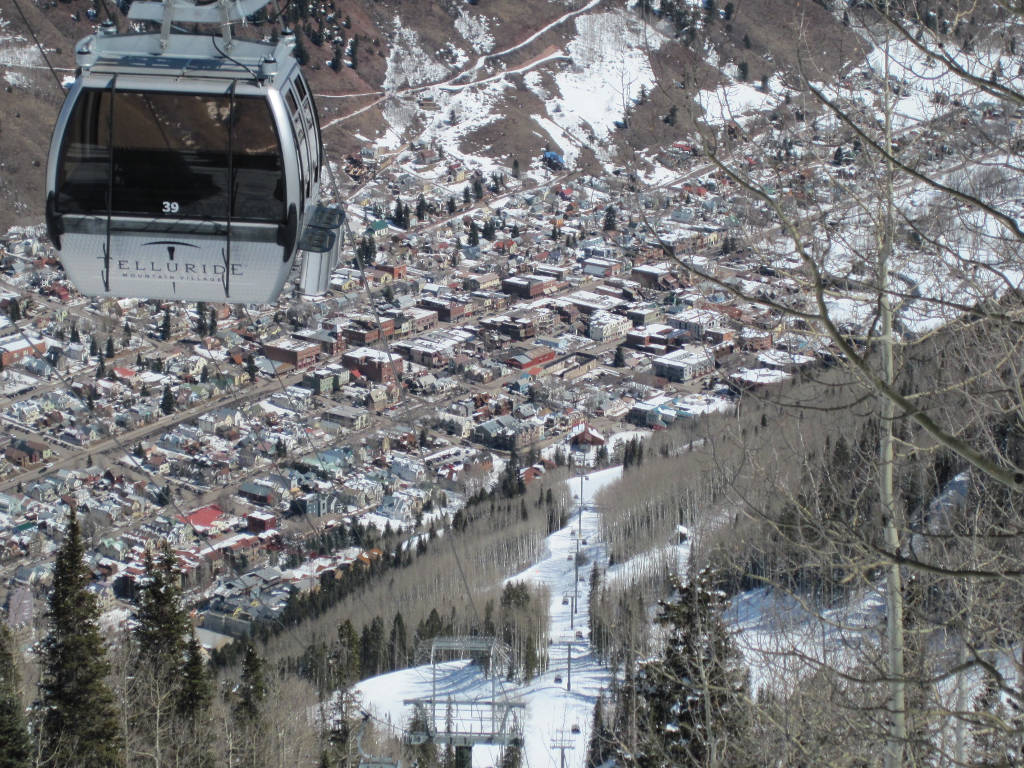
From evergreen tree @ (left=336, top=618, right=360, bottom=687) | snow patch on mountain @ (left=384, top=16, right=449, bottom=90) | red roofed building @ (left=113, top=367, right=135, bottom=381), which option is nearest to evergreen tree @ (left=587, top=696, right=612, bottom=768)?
evergreen tree @ (left=336, top=618, right=360, bottom=687)

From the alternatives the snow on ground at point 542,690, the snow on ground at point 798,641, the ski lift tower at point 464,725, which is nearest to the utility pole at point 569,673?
the snow on ground at point 542,690

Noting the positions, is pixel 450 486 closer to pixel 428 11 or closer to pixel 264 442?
pixel 264 442

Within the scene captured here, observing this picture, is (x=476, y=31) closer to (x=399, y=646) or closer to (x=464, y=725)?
(x=399, y=646)

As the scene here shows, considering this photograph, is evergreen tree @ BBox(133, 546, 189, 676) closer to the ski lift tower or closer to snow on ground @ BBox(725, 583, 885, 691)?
the ski lift tower

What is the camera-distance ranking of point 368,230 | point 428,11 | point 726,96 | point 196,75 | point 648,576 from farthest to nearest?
point 428,11, point 368,230, point 648,576, point 196,75, point 726,96

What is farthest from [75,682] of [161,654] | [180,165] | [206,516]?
[206,516]

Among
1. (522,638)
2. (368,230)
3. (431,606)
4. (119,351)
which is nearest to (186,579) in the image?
(431,606)

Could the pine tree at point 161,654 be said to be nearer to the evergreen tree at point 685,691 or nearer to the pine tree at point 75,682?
the pine tree at point 75,682
